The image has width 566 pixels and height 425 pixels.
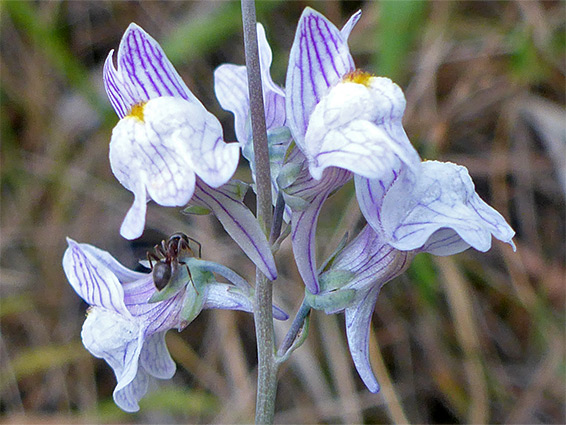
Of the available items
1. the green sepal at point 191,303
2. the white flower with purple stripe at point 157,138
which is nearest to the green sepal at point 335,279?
the green sepal at point 191,303

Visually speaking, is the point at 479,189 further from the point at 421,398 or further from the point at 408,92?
the point at 421,398

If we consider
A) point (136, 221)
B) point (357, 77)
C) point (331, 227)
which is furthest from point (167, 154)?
point (331, 227)

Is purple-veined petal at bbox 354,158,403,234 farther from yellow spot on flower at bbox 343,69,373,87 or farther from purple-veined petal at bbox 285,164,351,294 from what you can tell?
yellow spot on flower at bbox 343,69,373,87

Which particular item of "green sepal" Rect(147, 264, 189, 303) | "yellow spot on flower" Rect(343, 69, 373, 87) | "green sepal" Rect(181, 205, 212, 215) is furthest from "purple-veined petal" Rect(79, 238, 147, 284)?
"yellow spot on flower" Rect(343, 69, 373, 87)

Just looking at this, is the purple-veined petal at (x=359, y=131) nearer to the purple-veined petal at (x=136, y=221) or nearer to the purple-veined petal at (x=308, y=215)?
the purple-veined petal at (x=308, y=215)

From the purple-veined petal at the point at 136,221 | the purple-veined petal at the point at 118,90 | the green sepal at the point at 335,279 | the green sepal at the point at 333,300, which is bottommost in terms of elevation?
the green sepal at the point at 333,300

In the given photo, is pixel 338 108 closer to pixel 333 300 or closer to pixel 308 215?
pixel 308 215
